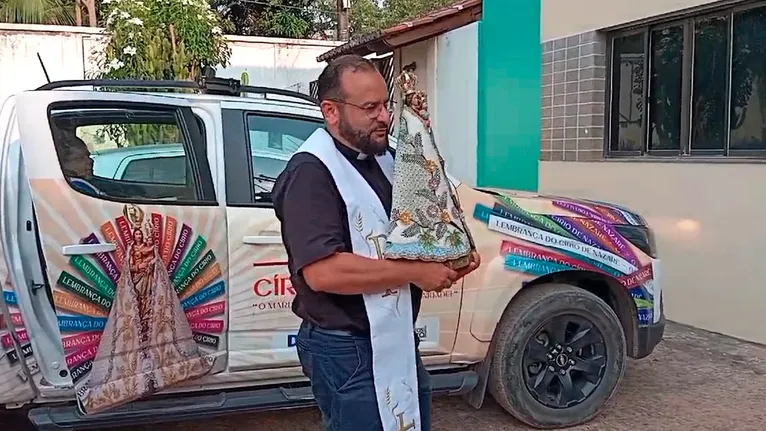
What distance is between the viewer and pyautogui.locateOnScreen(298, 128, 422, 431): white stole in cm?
224

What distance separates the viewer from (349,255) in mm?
2164

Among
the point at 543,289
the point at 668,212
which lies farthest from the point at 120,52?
the point at 543,289

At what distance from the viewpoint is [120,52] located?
36.6 feet

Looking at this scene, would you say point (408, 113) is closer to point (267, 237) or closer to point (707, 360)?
point (267, 237)

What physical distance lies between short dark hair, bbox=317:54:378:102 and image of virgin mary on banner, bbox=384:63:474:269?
0.47ft

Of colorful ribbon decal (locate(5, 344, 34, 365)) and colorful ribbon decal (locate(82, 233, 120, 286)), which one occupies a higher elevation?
colorful ribbon decal (locate(82, 233, 120, 286))

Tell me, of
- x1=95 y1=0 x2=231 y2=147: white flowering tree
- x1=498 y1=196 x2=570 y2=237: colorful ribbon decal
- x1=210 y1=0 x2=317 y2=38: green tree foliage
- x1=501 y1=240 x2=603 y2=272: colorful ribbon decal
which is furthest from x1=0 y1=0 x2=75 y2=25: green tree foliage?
x1=501 y1=240 x2=603 y2=272: colorful ribbon decal

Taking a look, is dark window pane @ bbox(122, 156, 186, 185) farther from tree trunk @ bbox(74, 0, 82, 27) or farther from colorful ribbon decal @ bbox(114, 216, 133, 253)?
tree trunk @ bbox(74, 0, 82, 27)

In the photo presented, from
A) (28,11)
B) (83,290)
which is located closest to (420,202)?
(83,290)

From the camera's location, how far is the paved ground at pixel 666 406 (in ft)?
14.8

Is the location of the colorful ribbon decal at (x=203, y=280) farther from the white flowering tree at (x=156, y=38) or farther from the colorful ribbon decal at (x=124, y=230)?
the white flowering tree at (x=156, y=38)

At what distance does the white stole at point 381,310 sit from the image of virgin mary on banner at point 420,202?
0.21 feet

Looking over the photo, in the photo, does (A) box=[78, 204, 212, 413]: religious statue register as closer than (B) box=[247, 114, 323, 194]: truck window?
Yes

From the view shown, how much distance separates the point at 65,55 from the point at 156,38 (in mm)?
5101
